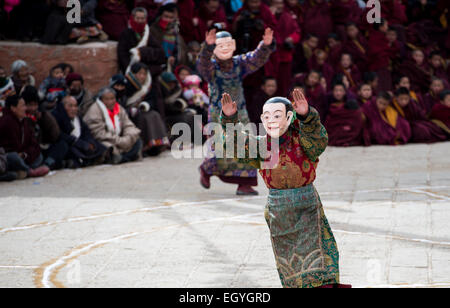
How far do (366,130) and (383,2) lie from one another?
3290mm

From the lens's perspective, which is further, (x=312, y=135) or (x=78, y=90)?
(x=78, y=90)

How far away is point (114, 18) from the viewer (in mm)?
12172

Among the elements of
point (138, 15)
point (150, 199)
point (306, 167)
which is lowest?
point (150, 199)

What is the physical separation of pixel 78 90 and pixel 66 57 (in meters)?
0.88

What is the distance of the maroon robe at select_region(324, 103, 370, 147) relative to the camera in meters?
11.8

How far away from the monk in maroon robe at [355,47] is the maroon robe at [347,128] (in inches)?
72.2

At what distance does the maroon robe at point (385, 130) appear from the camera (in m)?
11.8

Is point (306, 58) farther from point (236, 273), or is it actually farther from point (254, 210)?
point (236, 273)

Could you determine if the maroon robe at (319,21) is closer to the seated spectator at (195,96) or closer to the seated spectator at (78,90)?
the seated spectator at (195,96)

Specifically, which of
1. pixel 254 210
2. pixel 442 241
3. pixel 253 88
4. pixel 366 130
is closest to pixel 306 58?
pixel 253 88

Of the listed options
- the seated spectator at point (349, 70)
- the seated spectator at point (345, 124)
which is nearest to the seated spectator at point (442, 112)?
the seated spectator at point (345, 124)

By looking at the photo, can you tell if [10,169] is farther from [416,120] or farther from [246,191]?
[416,120]

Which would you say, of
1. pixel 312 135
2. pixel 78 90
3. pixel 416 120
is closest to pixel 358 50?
pixel 416 120

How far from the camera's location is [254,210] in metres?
8.17
